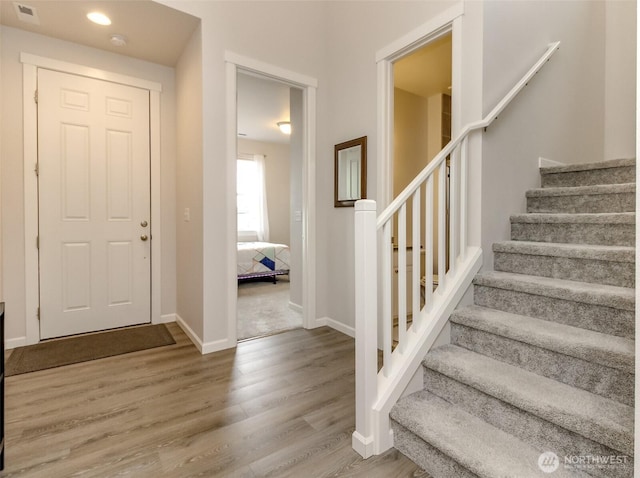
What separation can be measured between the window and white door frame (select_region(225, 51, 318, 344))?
383 centimetres

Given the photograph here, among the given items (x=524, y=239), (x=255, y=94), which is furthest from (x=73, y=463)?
(x=255, y=94)

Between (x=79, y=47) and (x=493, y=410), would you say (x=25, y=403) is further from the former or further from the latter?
(x=79, y=47)

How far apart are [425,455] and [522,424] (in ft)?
1.34

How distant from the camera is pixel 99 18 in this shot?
253 cm

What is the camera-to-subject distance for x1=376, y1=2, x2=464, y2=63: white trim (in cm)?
214

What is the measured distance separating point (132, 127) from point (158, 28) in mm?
941

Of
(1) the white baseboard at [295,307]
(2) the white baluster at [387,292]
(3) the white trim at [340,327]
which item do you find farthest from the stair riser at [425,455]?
(1) the white baseboard at [295,307]

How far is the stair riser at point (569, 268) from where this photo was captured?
161cm

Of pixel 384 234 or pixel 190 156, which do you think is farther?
pixel 190 156

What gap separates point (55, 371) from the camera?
2295mm

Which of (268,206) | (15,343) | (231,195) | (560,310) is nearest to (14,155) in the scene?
(15,343)

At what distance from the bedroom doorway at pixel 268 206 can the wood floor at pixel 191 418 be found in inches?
30.4

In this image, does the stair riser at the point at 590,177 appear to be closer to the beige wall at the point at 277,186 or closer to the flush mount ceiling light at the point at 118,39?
the flush mount ceiling light at the point at 118,39

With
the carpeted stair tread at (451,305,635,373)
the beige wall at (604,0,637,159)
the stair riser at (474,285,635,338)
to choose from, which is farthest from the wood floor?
the beige wall at (604,0,637,159)
